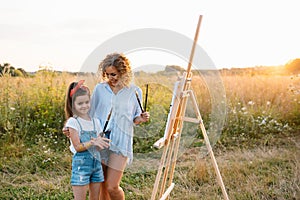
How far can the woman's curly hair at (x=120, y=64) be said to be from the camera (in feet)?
8.14

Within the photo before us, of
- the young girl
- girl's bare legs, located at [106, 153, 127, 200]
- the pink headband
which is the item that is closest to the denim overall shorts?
the young girl

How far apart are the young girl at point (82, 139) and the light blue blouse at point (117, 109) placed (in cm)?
8

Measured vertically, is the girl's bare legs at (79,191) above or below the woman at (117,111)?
below

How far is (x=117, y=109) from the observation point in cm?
259

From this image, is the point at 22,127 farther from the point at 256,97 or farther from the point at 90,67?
the point at 256,97

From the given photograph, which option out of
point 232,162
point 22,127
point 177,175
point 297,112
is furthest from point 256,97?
point 22,127

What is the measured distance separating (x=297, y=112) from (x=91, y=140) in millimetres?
3786

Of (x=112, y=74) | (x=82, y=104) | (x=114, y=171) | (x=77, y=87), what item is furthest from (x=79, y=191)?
(x=112, y=74)

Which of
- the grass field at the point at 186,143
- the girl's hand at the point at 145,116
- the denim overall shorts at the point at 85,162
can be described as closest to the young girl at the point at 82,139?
the denim overall shorts at the point at 85,162

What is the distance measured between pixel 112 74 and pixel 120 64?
8cm

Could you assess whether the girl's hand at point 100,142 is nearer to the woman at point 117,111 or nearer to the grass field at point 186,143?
the woman at point 117,111

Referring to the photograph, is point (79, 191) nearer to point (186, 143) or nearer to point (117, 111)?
point (117, 111)

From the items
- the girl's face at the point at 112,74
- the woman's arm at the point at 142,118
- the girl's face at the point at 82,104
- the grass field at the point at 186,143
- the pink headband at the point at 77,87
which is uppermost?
the girl's face at the point at 112,74

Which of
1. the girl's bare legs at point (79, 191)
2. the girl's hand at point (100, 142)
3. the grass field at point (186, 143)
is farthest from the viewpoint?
the grass field at point (186, 143)
